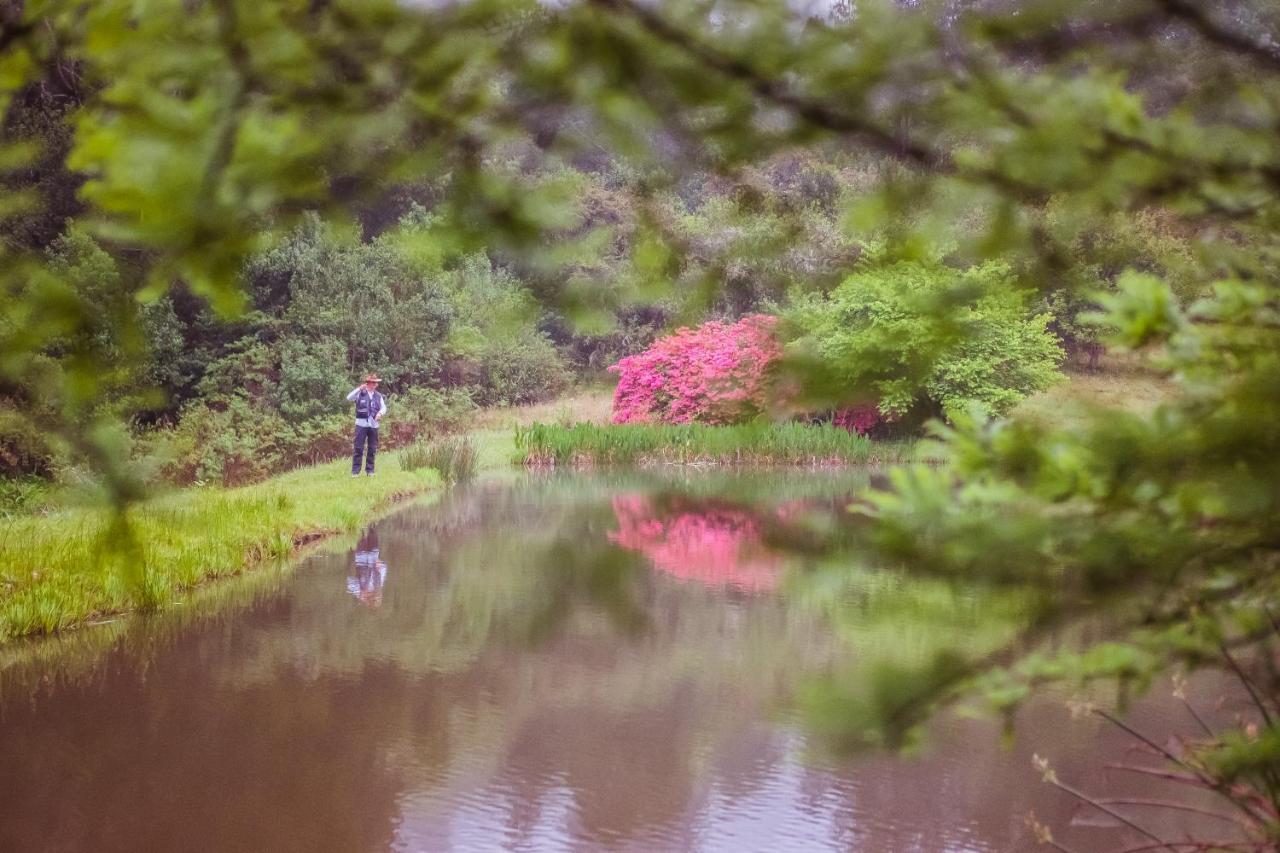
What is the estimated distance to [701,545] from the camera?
871cm

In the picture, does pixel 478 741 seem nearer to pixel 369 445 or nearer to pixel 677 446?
pixel 369 445

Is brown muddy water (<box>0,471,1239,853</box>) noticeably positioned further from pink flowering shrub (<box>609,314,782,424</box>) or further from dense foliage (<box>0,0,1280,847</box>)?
pink flowering shrub (<box>609,314,782,424</box>)

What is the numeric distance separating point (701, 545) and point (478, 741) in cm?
450

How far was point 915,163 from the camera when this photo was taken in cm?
101

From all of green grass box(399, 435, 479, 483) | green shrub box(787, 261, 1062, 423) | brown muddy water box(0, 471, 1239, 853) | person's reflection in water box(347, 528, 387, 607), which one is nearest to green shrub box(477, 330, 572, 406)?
green grass box(399, 435, 479, 483)

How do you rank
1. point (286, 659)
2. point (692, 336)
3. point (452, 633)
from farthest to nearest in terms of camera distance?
1. point (692, 336)
2. point (452, 633)
3. point (286, 659)

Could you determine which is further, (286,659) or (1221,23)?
(286,659)

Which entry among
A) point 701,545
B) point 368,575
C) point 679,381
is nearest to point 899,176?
point 368,575

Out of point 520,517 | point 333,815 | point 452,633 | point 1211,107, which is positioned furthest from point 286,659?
point 1211,107

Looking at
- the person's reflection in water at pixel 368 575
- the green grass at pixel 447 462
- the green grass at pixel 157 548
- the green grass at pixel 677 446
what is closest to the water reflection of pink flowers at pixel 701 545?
the person's reflection in water at pixel 368 575

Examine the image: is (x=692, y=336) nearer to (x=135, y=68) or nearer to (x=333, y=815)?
(x=333, y=815)

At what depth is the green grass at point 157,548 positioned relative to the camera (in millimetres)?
5461

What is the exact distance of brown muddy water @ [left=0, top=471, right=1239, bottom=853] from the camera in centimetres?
362

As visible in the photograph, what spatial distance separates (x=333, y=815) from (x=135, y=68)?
3.15m
